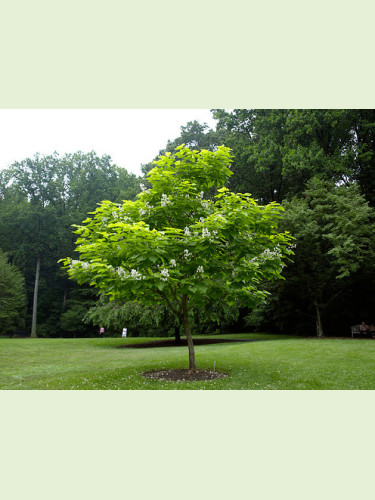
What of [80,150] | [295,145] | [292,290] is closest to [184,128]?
[295,145]

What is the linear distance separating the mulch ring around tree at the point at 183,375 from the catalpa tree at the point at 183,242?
0.34 metres

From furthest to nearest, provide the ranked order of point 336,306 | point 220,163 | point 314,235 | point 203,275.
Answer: point 336,306
point 314,235
point 220,163
point 203,275

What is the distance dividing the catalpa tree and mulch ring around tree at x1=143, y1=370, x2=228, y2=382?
1.11 feet

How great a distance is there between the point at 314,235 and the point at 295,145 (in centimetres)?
1041

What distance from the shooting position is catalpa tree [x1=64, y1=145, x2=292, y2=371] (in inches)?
317

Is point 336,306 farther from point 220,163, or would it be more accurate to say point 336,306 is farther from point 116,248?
point 116,248

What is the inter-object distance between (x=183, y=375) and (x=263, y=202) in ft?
91.8

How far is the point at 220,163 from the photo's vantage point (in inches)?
392

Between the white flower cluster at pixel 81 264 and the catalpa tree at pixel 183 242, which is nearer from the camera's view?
the catalpa tree at pixel 183 242

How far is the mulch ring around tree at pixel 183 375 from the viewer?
385 inches

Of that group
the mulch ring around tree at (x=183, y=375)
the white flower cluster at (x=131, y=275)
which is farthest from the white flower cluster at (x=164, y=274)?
the mulch ring around tree at (x=183, y=375)

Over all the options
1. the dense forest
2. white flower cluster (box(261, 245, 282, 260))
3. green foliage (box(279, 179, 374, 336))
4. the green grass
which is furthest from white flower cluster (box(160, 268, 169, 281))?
green foliage (box(279, 179, 374, 336))

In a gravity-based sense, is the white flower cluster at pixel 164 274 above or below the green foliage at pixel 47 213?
below

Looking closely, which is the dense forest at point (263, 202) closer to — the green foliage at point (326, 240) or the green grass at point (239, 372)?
the green foliage at point (326, 240)
